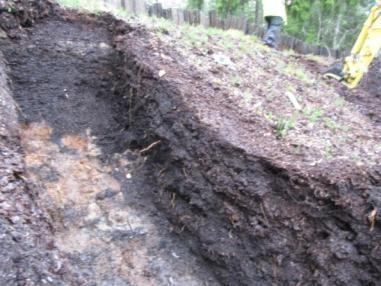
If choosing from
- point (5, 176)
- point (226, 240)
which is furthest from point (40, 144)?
point (226, 240)

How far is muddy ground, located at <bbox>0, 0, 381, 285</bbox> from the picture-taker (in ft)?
11.4

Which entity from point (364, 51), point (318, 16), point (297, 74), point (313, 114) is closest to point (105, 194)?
point (313, 114)

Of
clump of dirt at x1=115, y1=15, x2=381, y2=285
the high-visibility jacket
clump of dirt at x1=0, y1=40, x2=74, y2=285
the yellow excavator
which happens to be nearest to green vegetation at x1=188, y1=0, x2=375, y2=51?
the high-visibility jacket

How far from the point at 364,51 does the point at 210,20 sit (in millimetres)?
2969

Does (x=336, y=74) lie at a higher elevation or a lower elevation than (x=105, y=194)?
higher

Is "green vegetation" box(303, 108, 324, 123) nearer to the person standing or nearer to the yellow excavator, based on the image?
the yellow excavator

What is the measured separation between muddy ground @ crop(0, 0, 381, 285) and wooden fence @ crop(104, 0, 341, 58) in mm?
2246

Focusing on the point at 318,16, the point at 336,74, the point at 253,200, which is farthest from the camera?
the point at 318,16

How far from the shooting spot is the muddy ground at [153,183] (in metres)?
3.47

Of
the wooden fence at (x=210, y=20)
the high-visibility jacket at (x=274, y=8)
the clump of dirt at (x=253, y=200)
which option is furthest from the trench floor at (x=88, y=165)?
the high-visibility jacket at (x=274, y=8)

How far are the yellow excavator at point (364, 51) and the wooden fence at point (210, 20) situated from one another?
2.32 m

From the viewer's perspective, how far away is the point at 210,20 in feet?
26.2

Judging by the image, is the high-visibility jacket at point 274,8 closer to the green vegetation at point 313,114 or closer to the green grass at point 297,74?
the green grass at point 297,74

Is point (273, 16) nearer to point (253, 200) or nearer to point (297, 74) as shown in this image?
point (297, 74)
